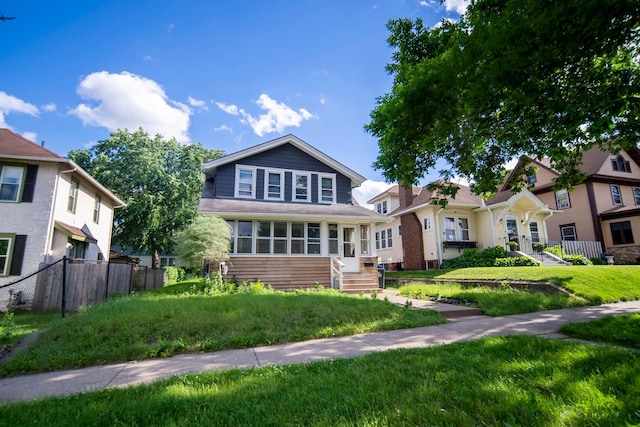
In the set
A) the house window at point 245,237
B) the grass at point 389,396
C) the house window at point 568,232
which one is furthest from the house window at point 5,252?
the house window at point 568,232

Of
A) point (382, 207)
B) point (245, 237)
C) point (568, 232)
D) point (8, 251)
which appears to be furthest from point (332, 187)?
point (568, 232)

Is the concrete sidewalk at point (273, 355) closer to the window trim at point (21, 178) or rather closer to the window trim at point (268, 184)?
the window trim at point (268, 184)

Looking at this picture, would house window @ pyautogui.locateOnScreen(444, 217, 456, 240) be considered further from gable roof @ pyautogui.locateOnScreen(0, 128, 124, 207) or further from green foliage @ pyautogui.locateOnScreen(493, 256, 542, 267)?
gable roof @ pyautogui.locateOnScreen(0, 128, 124, 207)

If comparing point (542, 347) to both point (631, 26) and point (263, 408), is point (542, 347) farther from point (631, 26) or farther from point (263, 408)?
point (631, 26)

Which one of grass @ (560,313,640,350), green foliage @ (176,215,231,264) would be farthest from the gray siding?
grass @ (560,313,640,350)

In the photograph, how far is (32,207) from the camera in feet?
40.3

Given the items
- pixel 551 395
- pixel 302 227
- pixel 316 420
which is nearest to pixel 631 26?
pixel 551 395

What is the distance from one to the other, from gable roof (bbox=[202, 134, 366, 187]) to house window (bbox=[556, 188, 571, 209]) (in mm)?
18172

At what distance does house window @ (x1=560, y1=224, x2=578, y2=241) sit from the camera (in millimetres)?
22938

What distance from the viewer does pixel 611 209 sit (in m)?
21.9

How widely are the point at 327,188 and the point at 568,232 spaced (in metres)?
20.8

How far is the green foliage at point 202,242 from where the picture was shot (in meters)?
11.4

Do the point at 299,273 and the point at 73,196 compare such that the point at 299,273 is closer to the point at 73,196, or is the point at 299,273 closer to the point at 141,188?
the point at 73,196

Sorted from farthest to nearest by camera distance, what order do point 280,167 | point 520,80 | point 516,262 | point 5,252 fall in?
point 516,262 → point 280,167 → point 5,252 → point 520,80
